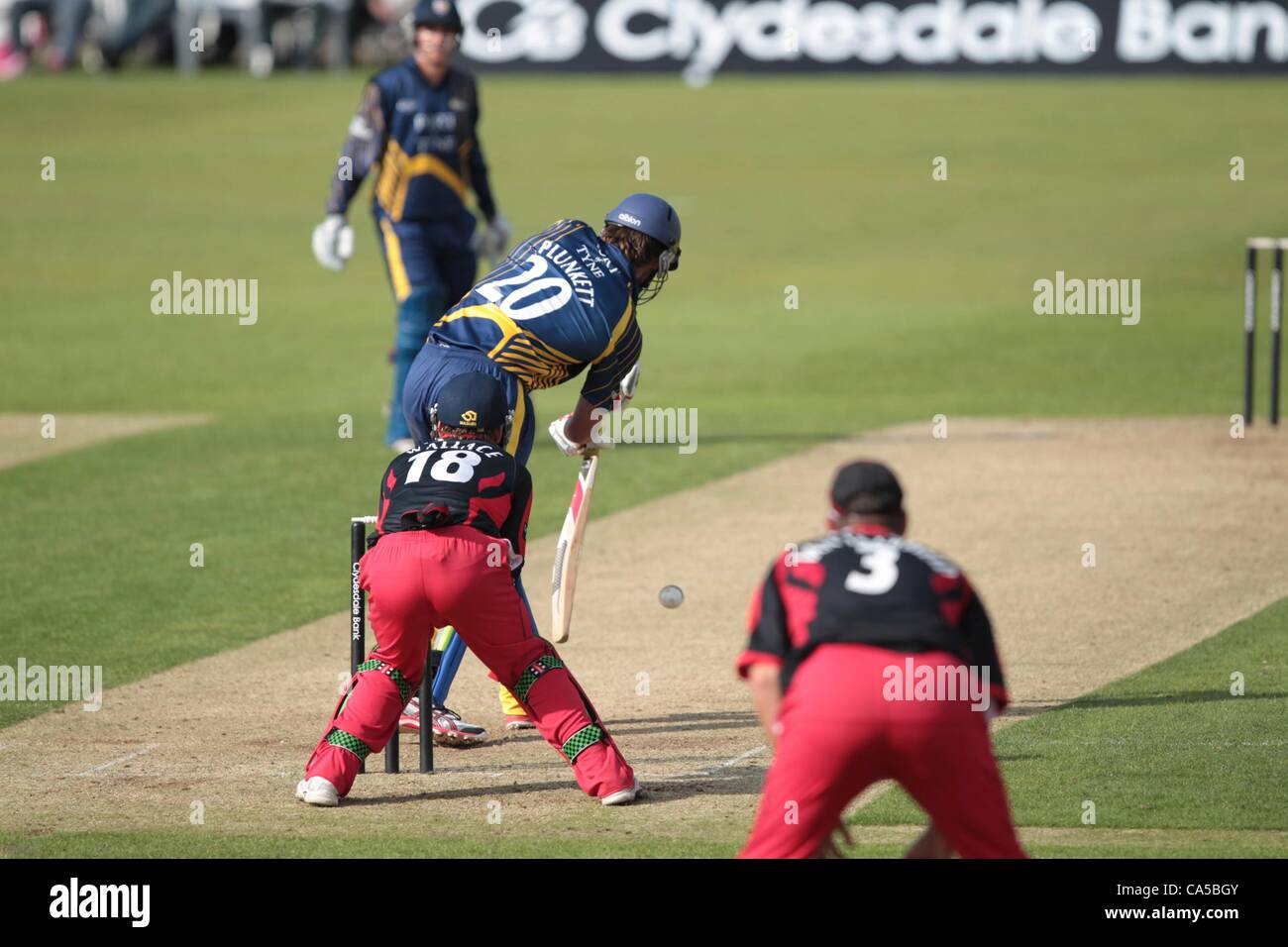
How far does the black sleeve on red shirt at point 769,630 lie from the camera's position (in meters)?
5.57

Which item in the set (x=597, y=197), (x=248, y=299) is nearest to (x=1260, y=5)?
(x=597, y=197)

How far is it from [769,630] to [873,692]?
0.39 metres

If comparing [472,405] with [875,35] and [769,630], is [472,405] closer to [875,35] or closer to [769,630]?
[769,630]

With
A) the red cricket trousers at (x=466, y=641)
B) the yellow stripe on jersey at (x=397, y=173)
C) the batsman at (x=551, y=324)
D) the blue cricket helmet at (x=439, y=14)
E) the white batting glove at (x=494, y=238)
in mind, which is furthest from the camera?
the white batting glove at (x=494, y=238)

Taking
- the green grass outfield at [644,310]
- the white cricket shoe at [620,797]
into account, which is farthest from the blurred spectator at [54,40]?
the white cricket shoe at [620,797]

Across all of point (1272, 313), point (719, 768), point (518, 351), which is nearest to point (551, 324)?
point (518, 351)

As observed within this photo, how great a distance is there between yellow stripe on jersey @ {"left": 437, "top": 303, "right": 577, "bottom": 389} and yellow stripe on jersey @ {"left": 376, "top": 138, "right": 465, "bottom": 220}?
5336 mm

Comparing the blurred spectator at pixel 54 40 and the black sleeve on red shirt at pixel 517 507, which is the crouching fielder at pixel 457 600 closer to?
the black sleeve on red shirt at pixel 517 507

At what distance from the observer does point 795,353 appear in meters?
20.1

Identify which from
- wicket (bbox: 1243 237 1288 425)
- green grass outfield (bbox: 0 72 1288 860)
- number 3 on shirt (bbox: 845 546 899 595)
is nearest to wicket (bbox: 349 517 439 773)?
green grass outfield (bbox: 0 72 1288 860)

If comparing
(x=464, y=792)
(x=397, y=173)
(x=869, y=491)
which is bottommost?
(x=464, y=792)

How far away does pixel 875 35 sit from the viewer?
3569cm

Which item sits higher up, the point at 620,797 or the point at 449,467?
the point at 449,467
